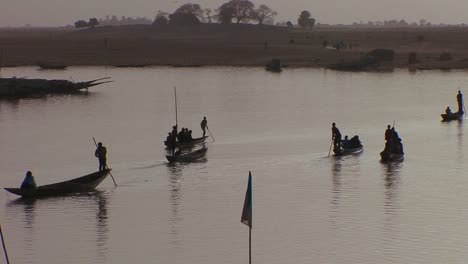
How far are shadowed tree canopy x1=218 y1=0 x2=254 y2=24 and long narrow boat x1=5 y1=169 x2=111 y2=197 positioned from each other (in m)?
143

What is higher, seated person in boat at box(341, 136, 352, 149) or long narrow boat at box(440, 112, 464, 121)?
seated person in boat at box(341, 136, 352, 149)

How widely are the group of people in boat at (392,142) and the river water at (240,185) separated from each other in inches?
21.9

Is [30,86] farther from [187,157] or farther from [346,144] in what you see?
[346,144]

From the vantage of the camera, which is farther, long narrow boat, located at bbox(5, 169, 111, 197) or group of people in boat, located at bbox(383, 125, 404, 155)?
group of people in boat, located at bbox(383, 125, 404, 155)

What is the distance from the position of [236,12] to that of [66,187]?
151 m

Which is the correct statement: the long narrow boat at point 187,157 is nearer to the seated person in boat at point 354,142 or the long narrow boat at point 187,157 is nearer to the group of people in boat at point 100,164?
the group of people in boat at point 100,164

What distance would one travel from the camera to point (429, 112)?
190 ft

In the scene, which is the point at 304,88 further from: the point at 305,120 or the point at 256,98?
the point at 305,120

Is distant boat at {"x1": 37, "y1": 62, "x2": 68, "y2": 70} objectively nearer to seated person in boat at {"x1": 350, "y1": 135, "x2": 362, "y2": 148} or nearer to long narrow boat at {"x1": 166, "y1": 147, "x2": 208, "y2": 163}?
long narrow boat at {"x1": 166, "y1": 147, "x2": 208, "y2": 163}

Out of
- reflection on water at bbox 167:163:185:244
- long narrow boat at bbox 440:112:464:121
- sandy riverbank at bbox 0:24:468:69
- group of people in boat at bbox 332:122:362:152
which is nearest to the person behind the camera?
reflection on water at bbox 167:163:185:244

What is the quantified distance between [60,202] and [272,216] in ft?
20.4

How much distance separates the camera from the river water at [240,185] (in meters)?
24.6

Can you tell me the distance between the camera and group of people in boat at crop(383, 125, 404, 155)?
3719 centimetres

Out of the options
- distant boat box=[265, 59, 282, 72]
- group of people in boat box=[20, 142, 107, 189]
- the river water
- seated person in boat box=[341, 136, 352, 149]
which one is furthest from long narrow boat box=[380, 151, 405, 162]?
distant boat box=[265, 59, 282, 72]
